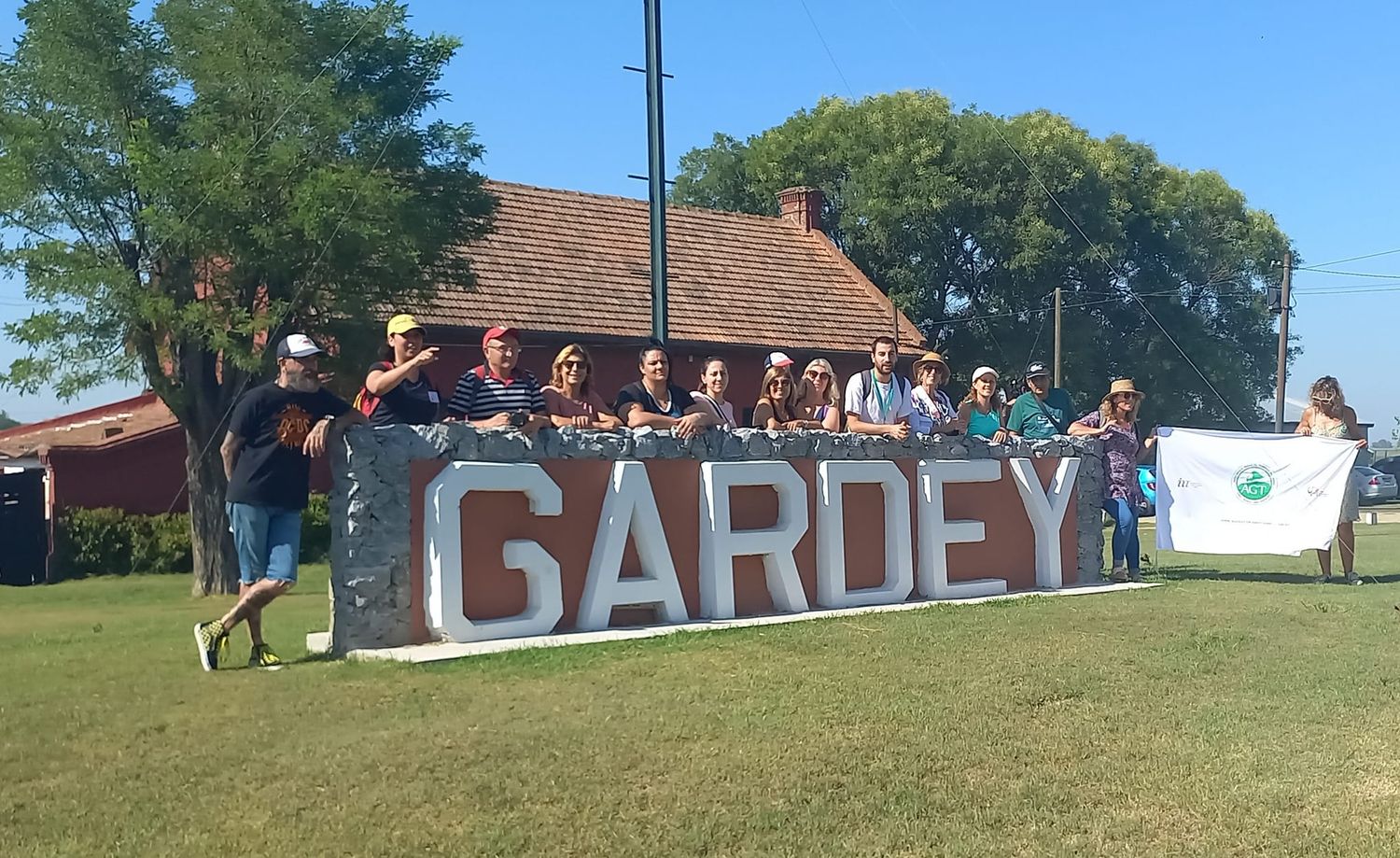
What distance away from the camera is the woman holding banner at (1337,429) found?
11.0 meters

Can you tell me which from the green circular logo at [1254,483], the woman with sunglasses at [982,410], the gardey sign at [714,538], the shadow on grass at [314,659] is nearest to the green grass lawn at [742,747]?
the shadow on grass at [314,659]

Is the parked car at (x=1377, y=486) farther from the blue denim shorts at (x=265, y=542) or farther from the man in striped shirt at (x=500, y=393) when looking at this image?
the blue denim shorts at (x=265, y=542)

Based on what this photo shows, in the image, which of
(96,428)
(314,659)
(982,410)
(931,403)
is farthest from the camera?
(96,428)

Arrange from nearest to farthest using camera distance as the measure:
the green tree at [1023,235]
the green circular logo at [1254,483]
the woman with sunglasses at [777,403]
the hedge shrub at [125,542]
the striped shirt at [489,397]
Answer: the striped shirt at [489,397], the woman with sunglasses at [777,403], the green circular logo at [1254,483], the hedge shrub at [125,542], the green tree at [1023,235]

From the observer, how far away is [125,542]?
17219mm

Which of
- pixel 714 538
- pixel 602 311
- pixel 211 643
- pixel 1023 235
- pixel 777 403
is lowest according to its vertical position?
pixel 211 643

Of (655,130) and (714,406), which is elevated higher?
(655,130)

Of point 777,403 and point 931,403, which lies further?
point 931,403

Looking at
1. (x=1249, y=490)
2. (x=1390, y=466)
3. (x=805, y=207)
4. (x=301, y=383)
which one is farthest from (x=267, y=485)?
(x=1390, y=466)

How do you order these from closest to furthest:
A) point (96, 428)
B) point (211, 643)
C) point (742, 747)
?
point (742, 747) → point (211, 643) → point (96, 428)

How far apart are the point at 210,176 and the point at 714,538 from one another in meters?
7.63

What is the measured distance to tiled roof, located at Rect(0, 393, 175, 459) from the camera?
18484 millimetres

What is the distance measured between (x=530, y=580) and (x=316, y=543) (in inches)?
432

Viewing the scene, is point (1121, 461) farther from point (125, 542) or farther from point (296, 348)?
point (125, 542)
